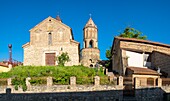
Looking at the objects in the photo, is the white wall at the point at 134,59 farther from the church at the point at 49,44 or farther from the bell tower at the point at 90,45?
the bell tower at the point at 90,45

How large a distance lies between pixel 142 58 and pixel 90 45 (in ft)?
53.4

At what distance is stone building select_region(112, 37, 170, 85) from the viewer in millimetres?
26812

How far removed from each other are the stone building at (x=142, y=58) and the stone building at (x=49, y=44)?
23.1 ft

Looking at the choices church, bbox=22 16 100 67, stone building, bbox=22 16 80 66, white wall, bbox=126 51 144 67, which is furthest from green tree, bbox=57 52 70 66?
white wall, bbox=126 51 144 67

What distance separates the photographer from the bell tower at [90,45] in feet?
143

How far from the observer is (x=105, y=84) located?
76.9 feet

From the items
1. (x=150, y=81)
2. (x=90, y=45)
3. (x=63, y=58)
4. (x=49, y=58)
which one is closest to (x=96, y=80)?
(x=150, y=81)

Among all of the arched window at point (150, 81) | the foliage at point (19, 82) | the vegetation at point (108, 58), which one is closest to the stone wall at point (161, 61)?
the arched window at point (150, 81)

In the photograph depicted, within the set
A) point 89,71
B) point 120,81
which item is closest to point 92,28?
point 89,71

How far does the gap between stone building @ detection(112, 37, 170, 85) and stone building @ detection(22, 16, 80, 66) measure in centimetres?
705

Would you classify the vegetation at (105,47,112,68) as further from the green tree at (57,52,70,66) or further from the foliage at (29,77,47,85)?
the foliage at (29,77,47,85)

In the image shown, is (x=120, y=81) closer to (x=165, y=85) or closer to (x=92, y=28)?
(x=165, y=85)

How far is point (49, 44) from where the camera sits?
36.9 m

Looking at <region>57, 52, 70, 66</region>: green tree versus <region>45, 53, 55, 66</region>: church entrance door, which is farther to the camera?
<region>45, 53, 55, 66</region>: church entrance door
